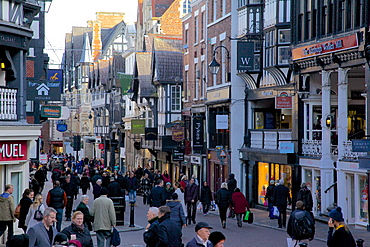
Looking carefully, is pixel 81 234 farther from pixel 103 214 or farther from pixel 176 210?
pixel 176 210

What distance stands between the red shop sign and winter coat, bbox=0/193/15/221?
2.30m

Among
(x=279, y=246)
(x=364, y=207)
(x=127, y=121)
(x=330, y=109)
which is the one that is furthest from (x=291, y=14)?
(x=127, y=121)

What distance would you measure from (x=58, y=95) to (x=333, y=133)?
11730mm

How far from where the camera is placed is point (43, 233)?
1116 centimetres

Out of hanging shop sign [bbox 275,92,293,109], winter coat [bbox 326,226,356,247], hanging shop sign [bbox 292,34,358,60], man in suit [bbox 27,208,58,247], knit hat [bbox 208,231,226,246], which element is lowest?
winter coat [bbox 326,226,356,247]

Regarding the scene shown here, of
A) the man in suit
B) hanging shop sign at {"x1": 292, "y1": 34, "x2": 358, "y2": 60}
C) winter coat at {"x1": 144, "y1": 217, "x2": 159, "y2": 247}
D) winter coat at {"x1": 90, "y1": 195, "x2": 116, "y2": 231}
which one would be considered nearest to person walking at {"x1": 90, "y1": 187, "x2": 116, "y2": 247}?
winter coat at {"x1": 90, "y1": 195, "x2": 116, "y2": 231}

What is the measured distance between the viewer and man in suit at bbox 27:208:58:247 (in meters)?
11.0

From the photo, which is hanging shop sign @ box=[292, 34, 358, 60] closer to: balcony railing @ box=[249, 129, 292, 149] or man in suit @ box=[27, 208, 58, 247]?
balcony railing @ box=[249, 129, 292, 149]

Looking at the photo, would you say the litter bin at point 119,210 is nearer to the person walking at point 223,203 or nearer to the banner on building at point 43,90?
the person walking at point 223,203

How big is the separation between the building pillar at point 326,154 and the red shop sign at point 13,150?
11576mm

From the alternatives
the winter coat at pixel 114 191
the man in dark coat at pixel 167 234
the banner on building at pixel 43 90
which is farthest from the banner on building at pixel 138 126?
the man in dark coat at pixel 167 234

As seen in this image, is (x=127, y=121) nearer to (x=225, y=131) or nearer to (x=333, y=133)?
(x=225, y=131)

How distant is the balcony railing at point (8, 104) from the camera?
1923 centimetres

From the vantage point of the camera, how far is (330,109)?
26969 millimetres
